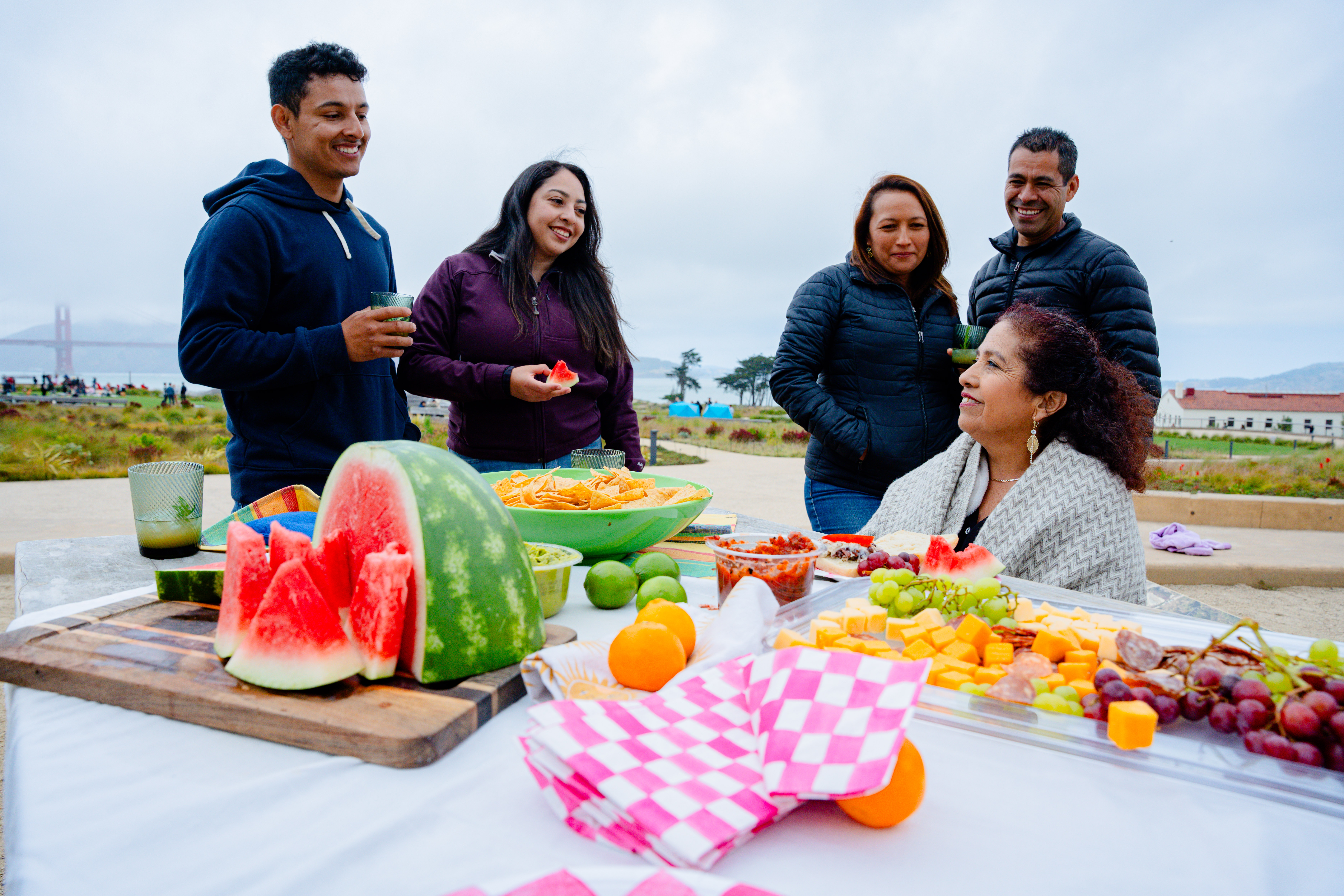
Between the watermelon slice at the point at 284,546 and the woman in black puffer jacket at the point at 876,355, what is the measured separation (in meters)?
2.66

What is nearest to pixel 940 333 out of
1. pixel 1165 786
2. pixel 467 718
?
pixel 1165 786

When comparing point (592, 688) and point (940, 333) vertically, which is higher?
point (940, 333)

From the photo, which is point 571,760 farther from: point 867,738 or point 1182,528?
point 1182,528

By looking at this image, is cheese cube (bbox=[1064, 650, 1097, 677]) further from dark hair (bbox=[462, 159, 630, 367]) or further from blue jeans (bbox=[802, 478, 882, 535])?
dark hair (bbox=[462, 159, 630, 367])

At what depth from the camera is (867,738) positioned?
0.89 meters

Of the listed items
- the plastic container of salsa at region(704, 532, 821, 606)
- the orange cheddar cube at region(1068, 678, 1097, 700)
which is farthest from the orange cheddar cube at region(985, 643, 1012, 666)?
the plastic container of salsa at region(704, 532, 821, 606)

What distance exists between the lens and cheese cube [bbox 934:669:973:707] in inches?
47.1

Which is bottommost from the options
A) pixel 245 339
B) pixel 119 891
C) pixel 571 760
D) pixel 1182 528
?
pixel 1182 528

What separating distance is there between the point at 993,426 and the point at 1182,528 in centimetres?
802

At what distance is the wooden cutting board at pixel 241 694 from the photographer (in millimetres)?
1025

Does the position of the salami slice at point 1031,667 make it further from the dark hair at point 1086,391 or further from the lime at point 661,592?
the dark hair at point 1086,391

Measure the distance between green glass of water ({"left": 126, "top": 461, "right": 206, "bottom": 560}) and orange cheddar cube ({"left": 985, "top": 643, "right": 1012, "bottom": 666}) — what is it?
7.53 ft

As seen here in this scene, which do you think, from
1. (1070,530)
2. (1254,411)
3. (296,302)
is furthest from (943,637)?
(1254,411)

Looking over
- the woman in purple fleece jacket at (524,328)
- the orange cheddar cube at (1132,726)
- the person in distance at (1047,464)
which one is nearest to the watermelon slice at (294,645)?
the orange cheddar cube at (1132,726)
